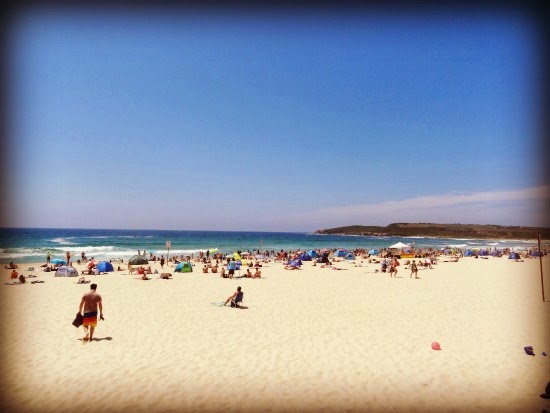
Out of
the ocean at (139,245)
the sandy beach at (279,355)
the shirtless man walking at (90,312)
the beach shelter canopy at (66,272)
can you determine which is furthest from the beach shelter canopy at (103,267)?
the shirtless man walking at (90,312)

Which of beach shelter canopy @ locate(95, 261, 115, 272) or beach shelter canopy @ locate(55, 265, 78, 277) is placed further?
beach shelter canopy @ locate(95, 261, 115, 272)

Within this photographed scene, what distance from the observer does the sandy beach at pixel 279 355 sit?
22.0ft

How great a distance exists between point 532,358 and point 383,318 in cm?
497

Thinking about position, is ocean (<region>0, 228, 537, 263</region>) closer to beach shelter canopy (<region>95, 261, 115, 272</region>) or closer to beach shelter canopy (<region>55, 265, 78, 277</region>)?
beach shelter canopy (<region>95, 261, 115, 272</region>)

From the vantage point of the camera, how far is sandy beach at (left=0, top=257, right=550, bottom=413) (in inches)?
264

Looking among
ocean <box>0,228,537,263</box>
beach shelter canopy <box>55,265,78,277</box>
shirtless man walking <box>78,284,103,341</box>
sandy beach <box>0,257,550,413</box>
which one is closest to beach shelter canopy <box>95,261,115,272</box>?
beach shelter canopy <box>55,265,78,277</box>

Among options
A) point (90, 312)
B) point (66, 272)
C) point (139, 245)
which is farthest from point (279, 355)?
point (139, 245)

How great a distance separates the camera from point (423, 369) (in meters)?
8.10

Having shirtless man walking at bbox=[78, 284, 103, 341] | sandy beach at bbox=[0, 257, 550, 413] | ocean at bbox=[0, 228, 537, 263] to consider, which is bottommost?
ocean at bbox=[0, 228, 537, 263]

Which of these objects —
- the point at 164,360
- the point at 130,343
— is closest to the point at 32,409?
the point at 164,360

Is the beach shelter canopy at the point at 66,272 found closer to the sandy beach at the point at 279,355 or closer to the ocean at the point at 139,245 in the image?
the sandy beach at the point at 279,355

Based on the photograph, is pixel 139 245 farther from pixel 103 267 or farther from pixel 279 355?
pixel 279 355

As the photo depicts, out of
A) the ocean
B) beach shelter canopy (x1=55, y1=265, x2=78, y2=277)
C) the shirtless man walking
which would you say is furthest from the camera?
the ocean

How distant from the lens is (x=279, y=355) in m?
9.02
